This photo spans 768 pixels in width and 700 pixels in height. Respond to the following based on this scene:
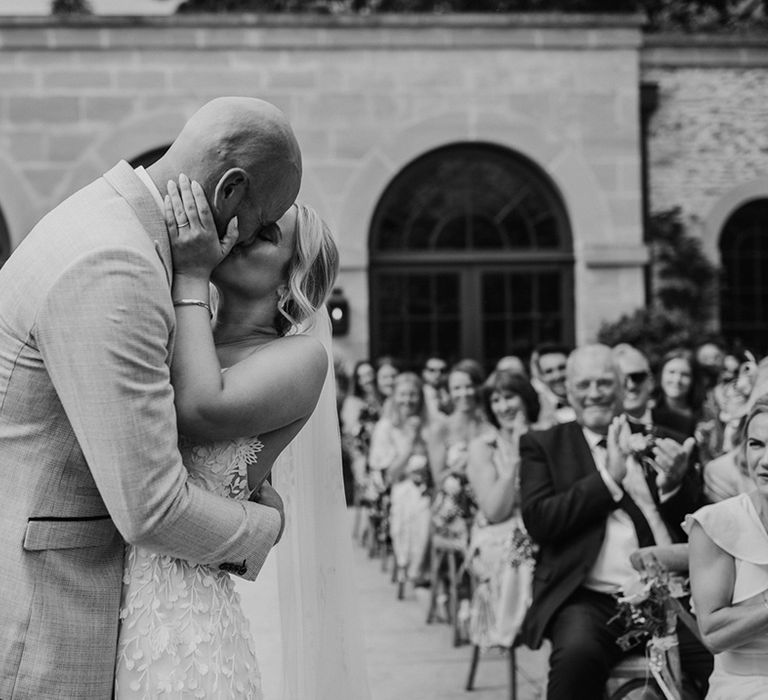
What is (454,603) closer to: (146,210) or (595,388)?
(595,388)

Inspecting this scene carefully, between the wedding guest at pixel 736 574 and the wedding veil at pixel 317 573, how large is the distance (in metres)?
1.13

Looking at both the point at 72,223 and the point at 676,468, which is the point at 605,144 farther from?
the point at 72,223

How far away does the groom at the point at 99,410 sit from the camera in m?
1.95

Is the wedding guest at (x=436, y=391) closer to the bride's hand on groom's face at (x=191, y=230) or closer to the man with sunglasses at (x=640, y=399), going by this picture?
the man with sunglasses at (x=640, y=399)

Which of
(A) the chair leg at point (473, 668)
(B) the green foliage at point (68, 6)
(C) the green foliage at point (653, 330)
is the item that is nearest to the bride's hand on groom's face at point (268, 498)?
(A) the chair leg at point (473, 668)

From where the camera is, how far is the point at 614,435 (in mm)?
4344

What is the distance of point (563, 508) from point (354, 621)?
5.31 ft

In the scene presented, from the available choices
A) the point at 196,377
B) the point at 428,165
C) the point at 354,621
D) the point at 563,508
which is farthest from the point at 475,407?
the point at 428,165

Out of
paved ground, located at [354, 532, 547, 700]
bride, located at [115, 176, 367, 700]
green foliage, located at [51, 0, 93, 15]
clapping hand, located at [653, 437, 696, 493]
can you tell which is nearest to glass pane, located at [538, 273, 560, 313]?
paved ground, located at [354, 532, 547, 700]

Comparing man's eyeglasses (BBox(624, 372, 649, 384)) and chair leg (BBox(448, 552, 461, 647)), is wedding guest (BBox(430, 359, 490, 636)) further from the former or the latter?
man's eyeglasses (BBox(624, 372, 649, 384))

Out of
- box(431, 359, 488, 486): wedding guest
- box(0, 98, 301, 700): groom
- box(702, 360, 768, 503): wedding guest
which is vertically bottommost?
box(431, 359, 488, 486): wedding guest

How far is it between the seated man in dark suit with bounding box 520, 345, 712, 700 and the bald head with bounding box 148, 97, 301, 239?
7.94ft

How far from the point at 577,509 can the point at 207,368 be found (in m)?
2.58

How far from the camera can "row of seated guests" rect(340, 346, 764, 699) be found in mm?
4203
